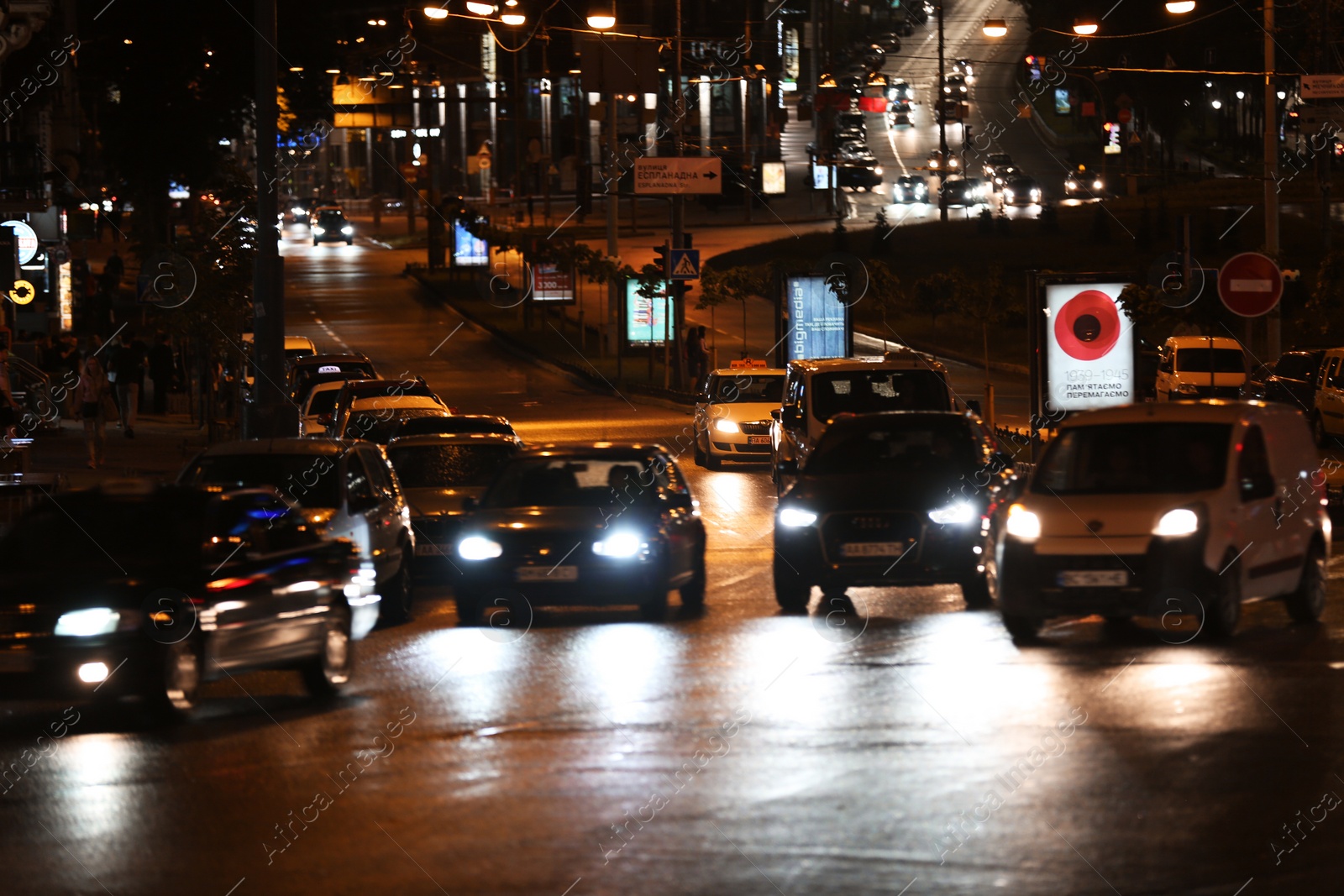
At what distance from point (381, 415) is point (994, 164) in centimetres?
7363

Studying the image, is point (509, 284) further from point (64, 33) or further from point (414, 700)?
point (414, 700)

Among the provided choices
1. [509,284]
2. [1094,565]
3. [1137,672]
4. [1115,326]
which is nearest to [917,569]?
[1094,565]

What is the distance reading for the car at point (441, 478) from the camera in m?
18.0

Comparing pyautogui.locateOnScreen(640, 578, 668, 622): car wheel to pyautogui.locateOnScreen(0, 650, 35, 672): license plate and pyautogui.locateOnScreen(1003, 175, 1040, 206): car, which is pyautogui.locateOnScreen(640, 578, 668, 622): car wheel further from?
pyautogui.locateOnScreen(1003, 175, 1040, 206): car

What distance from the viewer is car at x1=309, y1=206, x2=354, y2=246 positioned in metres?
94.5

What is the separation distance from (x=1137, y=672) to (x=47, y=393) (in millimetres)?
26844

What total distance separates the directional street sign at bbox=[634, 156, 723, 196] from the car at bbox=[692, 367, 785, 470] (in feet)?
34.2

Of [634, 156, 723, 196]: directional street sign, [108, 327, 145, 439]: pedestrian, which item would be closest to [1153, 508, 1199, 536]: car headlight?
[108, 327, 145, 439]: pedestrian

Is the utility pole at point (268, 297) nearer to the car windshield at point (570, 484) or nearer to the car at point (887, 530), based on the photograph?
the car windshield at point (570, 484)

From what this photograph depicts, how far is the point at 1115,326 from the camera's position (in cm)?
2495

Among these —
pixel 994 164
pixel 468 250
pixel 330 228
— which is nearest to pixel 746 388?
pixel 468 250

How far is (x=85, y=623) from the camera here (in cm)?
1041

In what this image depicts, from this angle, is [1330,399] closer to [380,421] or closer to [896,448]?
[380,421]

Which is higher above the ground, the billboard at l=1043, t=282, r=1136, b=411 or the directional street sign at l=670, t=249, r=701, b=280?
the directional street sign at l=670, t=249, r=701, b=280
